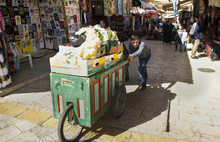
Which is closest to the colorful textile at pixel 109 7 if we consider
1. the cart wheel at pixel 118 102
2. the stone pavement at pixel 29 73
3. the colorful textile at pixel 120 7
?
the colorful textile at pixel 120 7

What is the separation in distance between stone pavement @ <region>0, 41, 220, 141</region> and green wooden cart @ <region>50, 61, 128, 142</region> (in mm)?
460

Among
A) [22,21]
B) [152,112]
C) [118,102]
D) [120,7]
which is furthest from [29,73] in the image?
[120,7]

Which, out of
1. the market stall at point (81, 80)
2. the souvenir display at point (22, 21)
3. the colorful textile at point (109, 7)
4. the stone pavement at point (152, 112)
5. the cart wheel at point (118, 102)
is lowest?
the stone pavement at point (152, 112)

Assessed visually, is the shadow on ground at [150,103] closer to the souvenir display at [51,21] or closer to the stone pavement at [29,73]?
the stone pavement at [29,73]

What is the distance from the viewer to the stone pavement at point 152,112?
3420 mm

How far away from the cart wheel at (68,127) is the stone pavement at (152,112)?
0.21 metres

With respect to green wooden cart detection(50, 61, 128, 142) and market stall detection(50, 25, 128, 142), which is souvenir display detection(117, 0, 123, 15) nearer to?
market stall detection(50, 25, 128, 142)

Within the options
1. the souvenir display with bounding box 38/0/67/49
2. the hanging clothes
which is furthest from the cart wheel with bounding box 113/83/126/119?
the souvenir display with bounding box 38/0/67/49

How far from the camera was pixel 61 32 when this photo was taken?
9.57 meters

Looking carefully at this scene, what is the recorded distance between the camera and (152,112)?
4242mm

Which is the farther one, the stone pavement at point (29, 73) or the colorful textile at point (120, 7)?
the colorful textile at point (120, 7)

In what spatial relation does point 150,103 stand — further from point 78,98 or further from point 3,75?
point 3,75

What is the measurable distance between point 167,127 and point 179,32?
A: 969 centimetres

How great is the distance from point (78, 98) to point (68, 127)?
0.96 meters
